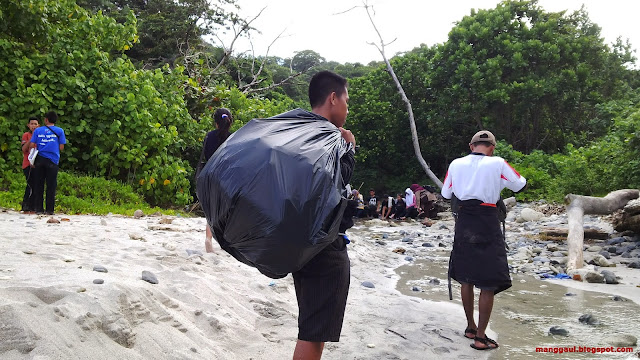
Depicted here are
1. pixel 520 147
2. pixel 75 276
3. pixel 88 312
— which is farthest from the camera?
pixel 520 147

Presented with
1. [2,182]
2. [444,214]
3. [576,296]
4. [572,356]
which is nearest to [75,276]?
[572,356]

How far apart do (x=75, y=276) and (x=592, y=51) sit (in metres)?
20.8

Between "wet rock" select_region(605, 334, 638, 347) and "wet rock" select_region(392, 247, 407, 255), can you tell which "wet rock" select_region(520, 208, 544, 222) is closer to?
"wet rock" select_region(392, 247, 407, 255)

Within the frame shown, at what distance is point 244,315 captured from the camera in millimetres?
3697

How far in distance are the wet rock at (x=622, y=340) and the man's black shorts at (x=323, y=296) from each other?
2526 mm

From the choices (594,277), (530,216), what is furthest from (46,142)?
(530,216)

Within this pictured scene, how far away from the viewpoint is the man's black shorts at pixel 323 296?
2092 millimetres

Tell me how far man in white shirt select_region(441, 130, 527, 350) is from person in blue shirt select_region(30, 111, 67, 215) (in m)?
6.13

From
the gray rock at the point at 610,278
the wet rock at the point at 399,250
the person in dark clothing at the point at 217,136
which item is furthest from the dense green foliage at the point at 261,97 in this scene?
the wet rock at the point at 399,250

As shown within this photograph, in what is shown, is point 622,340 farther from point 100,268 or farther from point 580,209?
point 580,209

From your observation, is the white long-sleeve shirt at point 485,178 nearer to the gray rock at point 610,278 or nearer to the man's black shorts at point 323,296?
the man's black shorts at point 323,296

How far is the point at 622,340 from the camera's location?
3.53 meters

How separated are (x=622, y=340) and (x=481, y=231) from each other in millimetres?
1273

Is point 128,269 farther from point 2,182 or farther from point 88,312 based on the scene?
point 2,182
